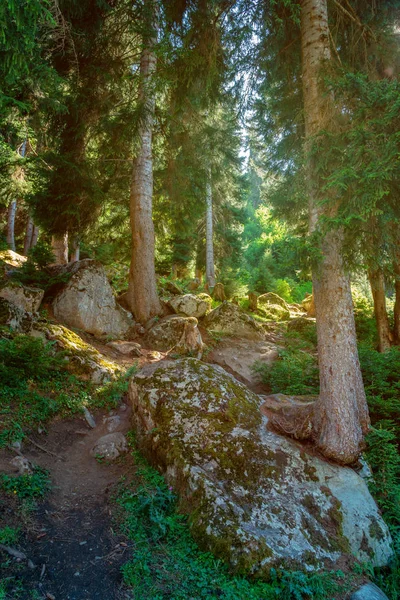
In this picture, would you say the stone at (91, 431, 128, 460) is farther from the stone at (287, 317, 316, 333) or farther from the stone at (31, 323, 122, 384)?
the stone at (287, 317, 316, 333)

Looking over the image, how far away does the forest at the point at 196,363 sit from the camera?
10.7 ft

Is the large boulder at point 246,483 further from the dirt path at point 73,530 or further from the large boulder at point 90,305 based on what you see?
the large boulder at point 90,305

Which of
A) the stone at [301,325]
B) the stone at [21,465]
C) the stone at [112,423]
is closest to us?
the stone at [21,465]

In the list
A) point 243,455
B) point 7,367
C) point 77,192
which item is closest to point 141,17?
point 77,192

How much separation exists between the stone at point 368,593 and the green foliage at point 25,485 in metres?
3.43

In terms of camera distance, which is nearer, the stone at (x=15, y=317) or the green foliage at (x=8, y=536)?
the green foliage at (x=8, y=536)

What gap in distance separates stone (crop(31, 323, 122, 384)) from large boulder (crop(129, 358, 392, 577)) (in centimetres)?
154

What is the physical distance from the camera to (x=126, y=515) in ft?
11.9

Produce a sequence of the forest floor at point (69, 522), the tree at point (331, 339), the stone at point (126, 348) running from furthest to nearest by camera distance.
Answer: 1. the stone at point (126, 348)
2. the tree at point (331, 339)
3. the forest floor at point (69, 522)

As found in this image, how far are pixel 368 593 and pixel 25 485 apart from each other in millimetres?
3751

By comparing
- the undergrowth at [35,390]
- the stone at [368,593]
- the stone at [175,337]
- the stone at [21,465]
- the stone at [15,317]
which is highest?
the stone at [15,317]

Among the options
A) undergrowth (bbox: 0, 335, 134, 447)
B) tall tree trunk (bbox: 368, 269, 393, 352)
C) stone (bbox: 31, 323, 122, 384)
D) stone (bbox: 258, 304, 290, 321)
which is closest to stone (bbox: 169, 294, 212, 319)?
stone (bbox: 31, 323, 122, 384)

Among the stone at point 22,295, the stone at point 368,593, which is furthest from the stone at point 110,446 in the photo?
the stone at point 22,295

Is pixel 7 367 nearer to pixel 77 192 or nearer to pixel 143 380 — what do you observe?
pixel 143 380
